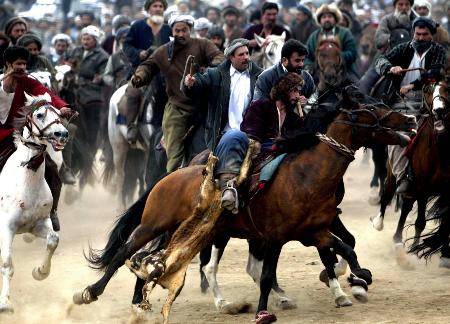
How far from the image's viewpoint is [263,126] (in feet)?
38.3

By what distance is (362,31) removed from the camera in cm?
2831

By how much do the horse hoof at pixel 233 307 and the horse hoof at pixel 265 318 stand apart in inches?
34.8

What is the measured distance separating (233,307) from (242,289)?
1.25 metres

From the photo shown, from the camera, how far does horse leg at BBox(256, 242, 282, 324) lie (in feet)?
35.8

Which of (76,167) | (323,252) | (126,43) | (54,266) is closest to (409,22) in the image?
(126,43)

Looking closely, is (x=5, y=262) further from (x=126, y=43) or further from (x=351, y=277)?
(x=126, y=43)

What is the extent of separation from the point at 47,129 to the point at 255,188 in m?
2.12

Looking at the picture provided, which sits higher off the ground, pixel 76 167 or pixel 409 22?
pixel 409 22

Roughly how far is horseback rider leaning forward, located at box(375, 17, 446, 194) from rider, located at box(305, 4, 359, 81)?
491 centimetres

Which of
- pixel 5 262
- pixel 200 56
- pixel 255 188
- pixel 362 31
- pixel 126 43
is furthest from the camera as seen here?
pixel 362 31

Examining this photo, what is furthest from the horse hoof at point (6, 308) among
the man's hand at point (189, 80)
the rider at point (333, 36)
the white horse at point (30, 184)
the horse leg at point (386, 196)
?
the rider at point (333, 36)

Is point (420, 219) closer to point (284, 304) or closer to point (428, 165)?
point (428, 165)

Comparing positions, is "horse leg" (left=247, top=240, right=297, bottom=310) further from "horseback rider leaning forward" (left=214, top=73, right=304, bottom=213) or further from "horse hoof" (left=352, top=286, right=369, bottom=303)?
"horseback rider leaning forward" (left=214, top=73, right=304, bottom=213)

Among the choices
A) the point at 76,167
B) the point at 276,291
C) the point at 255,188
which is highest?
the point at 255,188
